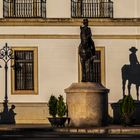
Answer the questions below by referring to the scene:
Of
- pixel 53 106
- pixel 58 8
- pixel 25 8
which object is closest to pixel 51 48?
pixel 58 8

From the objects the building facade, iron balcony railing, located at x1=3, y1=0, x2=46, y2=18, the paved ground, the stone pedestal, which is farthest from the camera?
iron balcony railing, located at x1=3, y1=0, x2=46, y2=18

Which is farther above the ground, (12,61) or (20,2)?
(20,2)

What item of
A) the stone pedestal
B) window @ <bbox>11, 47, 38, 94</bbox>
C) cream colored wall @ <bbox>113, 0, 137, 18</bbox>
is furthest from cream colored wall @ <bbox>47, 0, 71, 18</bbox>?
the stone pedestal

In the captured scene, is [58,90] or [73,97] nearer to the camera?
[73,97]

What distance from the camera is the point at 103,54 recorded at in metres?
37.6

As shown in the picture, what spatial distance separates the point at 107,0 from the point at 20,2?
421 cm

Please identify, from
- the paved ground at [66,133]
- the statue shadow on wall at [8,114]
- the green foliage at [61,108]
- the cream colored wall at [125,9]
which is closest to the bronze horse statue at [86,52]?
the green foliage at [61,108]

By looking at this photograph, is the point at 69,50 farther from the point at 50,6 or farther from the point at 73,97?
the point at 73,97

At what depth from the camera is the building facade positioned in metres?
37.3

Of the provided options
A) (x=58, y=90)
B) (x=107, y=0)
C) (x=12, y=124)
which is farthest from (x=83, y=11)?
(x=12, y=124)

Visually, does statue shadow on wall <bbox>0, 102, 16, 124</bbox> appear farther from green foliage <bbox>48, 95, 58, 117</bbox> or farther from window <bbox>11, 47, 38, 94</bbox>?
green foliage <bbox>48, 95, 58, 117</bbox>

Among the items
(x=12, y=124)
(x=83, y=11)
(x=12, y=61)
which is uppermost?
(x=83, y=11)

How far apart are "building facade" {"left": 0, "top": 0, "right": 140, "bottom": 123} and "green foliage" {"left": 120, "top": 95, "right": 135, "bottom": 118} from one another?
3243 mm

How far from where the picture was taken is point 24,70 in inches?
1485
